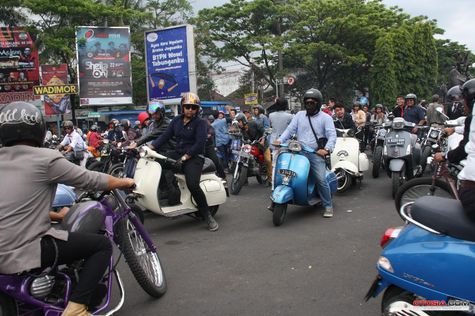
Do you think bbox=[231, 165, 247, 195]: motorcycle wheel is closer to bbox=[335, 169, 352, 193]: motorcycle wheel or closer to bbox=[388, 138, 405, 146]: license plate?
bbox=[335, 169, 352, 193]: motorcycle wheel

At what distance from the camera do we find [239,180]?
8453 millimetres

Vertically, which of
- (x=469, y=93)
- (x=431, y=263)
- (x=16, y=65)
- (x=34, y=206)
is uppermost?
(x=16, y=65)

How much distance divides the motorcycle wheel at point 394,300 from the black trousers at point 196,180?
10.6ft

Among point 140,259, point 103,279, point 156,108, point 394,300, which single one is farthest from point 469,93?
point 156,108

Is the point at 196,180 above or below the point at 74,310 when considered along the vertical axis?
above

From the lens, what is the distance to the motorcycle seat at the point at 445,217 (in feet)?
7.98

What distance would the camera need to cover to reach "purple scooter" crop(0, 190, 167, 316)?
2611mm

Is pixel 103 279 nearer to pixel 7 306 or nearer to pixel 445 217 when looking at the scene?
pixel 7 306

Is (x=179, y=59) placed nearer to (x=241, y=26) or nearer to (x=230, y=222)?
(x=230, y=222)

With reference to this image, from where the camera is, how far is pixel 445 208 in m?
2.56

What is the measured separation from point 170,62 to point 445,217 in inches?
532

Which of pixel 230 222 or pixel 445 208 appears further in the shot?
pixel 230 222

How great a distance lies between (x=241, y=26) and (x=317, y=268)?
84.3 ft

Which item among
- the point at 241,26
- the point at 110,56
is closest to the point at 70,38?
the point at 110,56
